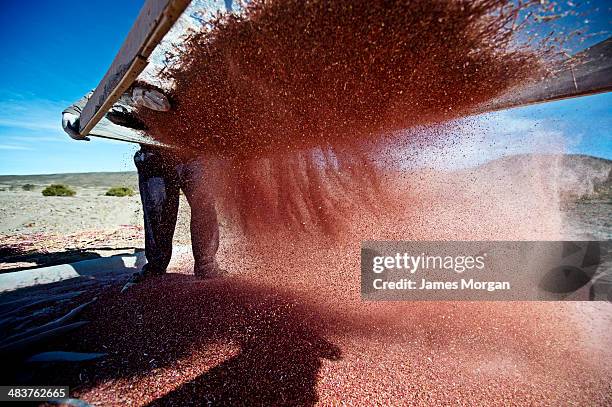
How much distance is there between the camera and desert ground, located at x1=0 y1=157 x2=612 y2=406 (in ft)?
4.24

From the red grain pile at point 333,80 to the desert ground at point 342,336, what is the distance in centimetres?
79

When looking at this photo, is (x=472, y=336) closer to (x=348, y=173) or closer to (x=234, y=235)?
(x=348, y=173)

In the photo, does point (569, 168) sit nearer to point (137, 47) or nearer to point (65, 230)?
point (137, 47)

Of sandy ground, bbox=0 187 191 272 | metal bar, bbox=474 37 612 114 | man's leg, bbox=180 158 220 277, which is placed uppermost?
metal bar, bbox=474 37 612 114

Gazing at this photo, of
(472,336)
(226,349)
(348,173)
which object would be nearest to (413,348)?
(472,336)

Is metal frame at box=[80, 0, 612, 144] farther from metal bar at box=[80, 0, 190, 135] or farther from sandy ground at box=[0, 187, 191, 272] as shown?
sandy ground at box=[0, 187, 191, 272]

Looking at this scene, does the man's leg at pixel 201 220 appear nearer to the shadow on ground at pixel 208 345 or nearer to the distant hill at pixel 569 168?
the shadow on ground at pixel 208 345

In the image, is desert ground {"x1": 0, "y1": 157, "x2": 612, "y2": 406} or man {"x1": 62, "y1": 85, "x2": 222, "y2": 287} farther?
man {"x1": 62, "y1": 85, "x2": 222, "y2": 287}

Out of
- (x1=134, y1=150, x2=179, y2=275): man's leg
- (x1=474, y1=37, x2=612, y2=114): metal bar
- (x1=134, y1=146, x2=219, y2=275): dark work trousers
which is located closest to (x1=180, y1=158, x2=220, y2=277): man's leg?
(x1=134, y1=146, x2=219, y2=275): dark work trousers

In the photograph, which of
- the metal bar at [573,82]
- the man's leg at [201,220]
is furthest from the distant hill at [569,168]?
the man's leg at [201,220]

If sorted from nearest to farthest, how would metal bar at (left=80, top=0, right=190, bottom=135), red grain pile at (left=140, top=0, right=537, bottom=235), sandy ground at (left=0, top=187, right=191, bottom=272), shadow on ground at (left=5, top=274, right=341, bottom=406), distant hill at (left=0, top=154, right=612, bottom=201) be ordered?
metal bar at (left=80, top=0, right=190, bottom=135), red grain pile at (left=140, top=0, right=537, bottom=235), shadow on ground at (left=5, top=274, right=341, bottom=406), distant hill at (left=0, top=154, right=612, bottom=201), sandy ground at (left=0, top=187, right=191, bottom=272)

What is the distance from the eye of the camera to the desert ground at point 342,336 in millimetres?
1293

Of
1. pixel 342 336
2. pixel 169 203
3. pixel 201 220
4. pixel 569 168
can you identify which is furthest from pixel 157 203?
pixel 569 168

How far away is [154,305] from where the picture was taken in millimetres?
2061
